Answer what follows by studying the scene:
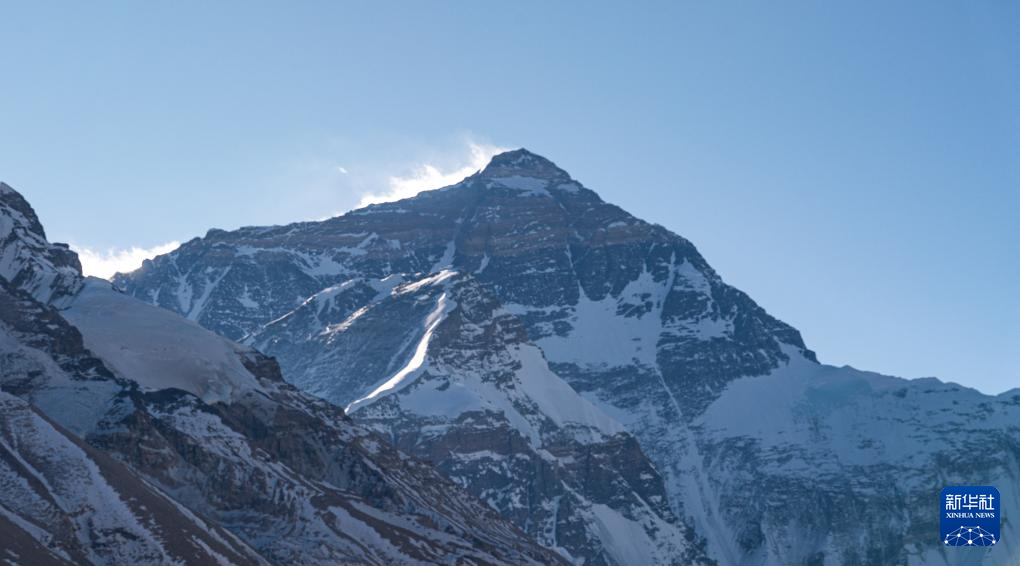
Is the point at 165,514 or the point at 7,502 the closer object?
the point at 7,502

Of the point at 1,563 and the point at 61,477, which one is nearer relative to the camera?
the point at 1,563

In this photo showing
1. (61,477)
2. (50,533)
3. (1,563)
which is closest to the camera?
(1,563)

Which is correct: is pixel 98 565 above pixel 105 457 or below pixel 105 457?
below

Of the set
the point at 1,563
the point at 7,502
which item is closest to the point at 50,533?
the point at 7,502

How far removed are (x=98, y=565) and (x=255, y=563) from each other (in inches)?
905

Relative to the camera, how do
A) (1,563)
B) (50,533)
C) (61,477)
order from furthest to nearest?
1. (61,477)
2. (50,533)
3. (1,563)

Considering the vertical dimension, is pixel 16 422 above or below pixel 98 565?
above

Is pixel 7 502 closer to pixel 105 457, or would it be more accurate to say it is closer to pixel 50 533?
pixel 50 533

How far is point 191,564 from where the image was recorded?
612 feet

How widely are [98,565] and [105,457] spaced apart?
20668 millimetres

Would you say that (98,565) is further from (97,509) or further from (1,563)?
(1,563)

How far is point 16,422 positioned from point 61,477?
858 centimetres

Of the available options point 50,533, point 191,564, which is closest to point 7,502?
point 50,533

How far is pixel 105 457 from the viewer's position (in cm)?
19875
